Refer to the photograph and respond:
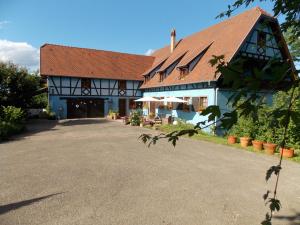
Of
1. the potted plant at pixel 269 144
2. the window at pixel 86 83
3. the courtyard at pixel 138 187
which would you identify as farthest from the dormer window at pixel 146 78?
the courtyard at pixel 138 187

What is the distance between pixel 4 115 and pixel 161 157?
13.0 metres

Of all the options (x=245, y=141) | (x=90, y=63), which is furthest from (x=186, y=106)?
(x=90, y=63)

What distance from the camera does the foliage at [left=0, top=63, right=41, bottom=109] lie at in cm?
Result: 1812

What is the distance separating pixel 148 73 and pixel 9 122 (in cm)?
1614

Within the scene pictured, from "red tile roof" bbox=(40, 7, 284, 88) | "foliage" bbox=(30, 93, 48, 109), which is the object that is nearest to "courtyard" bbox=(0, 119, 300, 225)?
"red tile roof" bbox=(40, 7, 284, 88)

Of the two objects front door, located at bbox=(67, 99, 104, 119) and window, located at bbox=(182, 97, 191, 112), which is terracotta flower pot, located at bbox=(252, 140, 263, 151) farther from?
front door, located at bbox=(67, 99, 104, 119)

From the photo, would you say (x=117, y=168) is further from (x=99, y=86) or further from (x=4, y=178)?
(x=99, y=86)

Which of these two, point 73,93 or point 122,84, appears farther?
point 122,84

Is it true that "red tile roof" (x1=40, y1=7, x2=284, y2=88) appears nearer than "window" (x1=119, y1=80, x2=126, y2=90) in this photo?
Yes

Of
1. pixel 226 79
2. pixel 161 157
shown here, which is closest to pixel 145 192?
pixel 161 157

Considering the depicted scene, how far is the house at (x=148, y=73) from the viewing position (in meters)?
17.4

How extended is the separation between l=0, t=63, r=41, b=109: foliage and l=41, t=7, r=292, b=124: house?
5267 millimetres

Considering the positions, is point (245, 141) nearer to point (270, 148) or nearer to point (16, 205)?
point (270, 148)

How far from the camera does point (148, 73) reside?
2792cm
